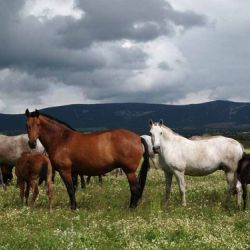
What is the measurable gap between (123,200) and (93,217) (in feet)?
14.3

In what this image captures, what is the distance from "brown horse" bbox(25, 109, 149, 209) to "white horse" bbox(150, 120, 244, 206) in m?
1.28

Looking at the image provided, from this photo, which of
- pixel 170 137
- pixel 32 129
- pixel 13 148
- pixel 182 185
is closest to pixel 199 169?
pixel 182 185

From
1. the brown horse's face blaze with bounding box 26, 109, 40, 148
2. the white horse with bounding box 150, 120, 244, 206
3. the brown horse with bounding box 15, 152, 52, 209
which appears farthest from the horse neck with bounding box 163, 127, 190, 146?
the brown horse's face blaze with bounding box 26, 109, 40, 148

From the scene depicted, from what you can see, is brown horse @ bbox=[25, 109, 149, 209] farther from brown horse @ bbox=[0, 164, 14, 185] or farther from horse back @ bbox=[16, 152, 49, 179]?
brown horse @ bbox=[0, 164, 14, 185]

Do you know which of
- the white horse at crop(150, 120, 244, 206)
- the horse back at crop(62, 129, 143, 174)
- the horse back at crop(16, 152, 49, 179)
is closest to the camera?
the horse back at crop(62, 129, 143, 174)

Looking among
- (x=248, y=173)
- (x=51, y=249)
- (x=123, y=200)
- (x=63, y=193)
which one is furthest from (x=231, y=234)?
(x=63, y=193)

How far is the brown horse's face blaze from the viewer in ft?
55.1

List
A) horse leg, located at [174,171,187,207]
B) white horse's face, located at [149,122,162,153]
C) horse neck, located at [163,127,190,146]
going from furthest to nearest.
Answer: horse neck, located at [163,127,190,146] → white horse's face, located at [149,122,162,153] → horse leg, located at [174,171,187,207]

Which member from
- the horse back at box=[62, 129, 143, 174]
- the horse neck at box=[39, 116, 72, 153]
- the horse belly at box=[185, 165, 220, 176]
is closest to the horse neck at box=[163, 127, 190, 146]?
the horse belly at box=[185, 165, 220, 176]

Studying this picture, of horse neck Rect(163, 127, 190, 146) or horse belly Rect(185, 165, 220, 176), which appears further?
horse neck Rect(163, 127, 190, 146)

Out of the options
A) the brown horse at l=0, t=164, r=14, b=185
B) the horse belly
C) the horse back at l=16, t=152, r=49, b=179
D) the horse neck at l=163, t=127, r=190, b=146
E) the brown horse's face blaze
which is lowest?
the brown horse at l=0, t=164, r=14, b=185

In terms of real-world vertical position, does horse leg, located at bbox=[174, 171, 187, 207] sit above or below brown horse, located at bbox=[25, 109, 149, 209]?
below

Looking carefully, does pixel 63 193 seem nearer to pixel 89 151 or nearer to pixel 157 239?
pixel 89 151

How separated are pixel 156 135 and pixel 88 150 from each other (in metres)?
2.87
